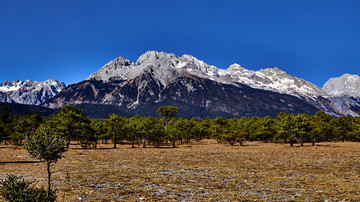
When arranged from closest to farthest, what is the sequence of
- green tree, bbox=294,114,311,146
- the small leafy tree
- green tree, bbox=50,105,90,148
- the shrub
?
the shrub
the small leafy tree
green tree, bbox=50,105,90,148
green tree, bbox=294,114,311,146

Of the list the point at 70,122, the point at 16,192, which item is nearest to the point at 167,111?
the point at 70,122

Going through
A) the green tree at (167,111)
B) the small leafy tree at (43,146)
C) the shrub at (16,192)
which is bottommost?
the shrub at (16,192)

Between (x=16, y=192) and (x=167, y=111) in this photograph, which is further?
(x=167, y=111)

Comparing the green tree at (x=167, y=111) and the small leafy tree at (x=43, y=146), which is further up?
the green tree at (x=167, y=111)

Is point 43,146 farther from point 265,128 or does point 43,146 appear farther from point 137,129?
point 265,128

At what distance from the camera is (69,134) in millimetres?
68125

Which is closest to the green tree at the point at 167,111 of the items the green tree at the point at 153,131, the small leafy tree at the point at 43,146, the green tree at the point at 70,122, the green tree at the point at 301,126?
the green tree at the point at 153,131

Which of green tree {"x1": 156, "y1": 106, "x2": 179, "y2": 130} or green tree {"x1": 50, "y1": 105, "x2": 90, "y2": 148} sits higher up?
green tree {"x1": 156, "y1": 106, "x2": 179, "y2": 130}

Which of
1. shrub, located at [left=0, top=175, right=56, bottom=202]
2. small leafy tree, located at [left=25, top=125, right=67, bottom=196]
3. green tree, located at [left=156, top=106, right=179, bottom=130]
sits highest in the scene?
green tree, located at [left=156, top=106, right=179, bottom=130]

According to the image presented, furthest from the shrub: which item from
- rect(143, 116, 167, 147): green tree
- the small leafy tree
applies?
rect(143, 116, 167, 147): green tree

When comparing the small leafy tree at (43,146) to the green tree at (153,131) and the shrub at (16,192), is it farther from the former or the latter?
the green tree at (153,131)

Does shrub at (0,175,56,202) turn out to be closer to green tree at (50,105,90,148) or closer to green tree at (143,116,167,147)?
green tree at (50,105,90,148)

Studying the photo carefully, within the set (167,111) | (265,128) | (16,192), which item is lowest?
(16,192)

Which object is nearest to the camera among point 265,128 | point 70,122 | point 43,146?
point 43,146
